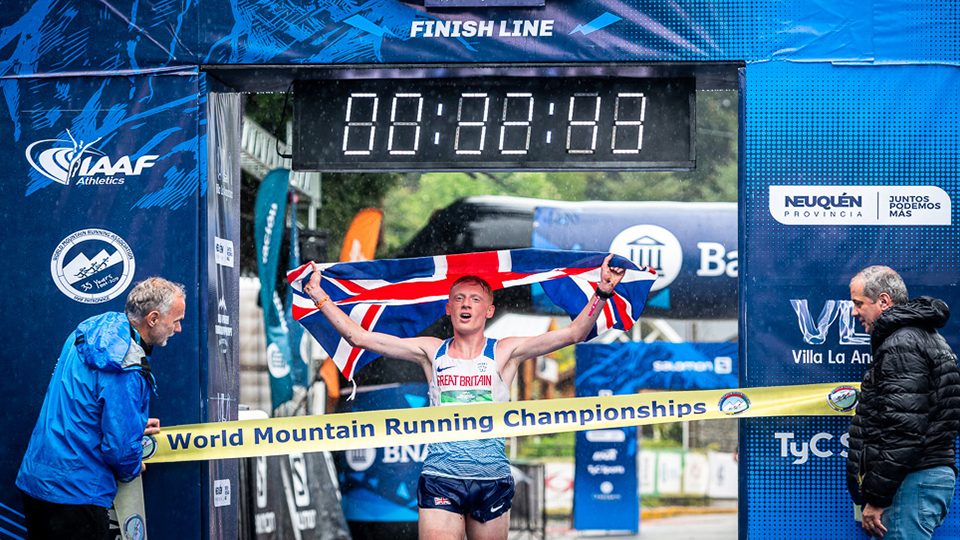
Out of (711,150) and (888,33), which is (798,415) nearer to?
(888,33)

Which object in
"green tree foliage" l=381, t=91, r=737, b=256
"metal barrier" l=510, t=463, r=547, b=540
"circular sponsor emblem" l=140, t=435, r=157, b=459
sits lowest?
"metal barrier" l=510, t=463, r=547, b=540

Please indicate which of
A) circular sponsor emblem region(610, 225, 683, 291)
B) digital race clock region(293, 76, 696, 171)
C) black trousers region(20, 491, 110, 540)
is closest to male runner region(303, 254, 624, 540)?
digital race clock region(293, 76, 696, 171)

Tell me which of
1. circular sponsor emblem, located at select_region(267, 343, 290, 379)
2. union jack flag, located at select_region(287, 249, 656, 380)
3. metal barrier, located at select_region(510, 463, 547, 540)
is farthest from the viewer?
metal barrier, located at select_region(510, 463, 547, 540)

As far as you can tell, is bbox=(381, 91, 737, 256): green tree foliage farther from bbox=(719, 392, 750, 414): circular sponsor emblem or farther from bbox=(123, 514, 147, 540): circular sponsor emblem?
bbox=(719, 392, 750, 414): circular sponsor emblem

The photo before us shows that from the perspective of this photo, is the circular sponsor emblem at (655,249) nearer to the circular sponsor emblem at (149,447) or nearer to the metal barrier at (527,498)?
the metal barrier at (527,498)

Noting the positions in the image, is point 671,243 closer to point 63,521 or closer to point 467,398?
point 467,398

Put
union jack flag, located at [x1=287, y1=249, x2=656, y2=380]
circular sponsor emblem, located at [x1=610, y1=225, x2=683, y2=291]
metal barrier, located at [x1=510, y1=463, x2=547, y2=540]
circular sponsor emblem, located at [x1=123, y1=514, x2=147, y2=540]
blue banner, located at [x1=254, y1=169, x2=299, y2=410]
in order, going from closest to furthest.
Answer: circular sponsor emblem, located at [x1=123, y1=514, x2=147, y2=540] → union jack flag, located at [x1=287, y1=249, x2=656, y2=380] → blue banner, located at [x1=254, y1=169, x2=299, y2=410] → circular sponsor emblem, located at [x1=610, y1=225, x2=683, y2=291] → metal barrier, located at [x1=510, y1=463, x2=547, y2=540]

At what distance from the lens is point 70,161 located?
6434 mm

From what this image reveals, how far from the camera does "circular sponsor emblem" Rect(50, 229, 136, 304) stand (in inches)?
251

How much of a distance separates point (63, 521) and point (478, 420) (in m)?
2.40

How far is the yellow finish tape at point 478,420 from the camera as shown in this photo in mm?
6082

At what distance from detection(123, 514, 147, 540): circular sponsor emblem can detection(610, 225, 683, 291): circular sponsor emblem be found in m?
5.57

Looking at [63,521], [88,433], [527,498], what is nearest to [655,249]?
[527,498]

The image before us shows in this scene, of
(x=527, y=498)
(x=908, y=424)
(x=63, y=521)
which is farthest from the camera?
(x=527, y=498)
